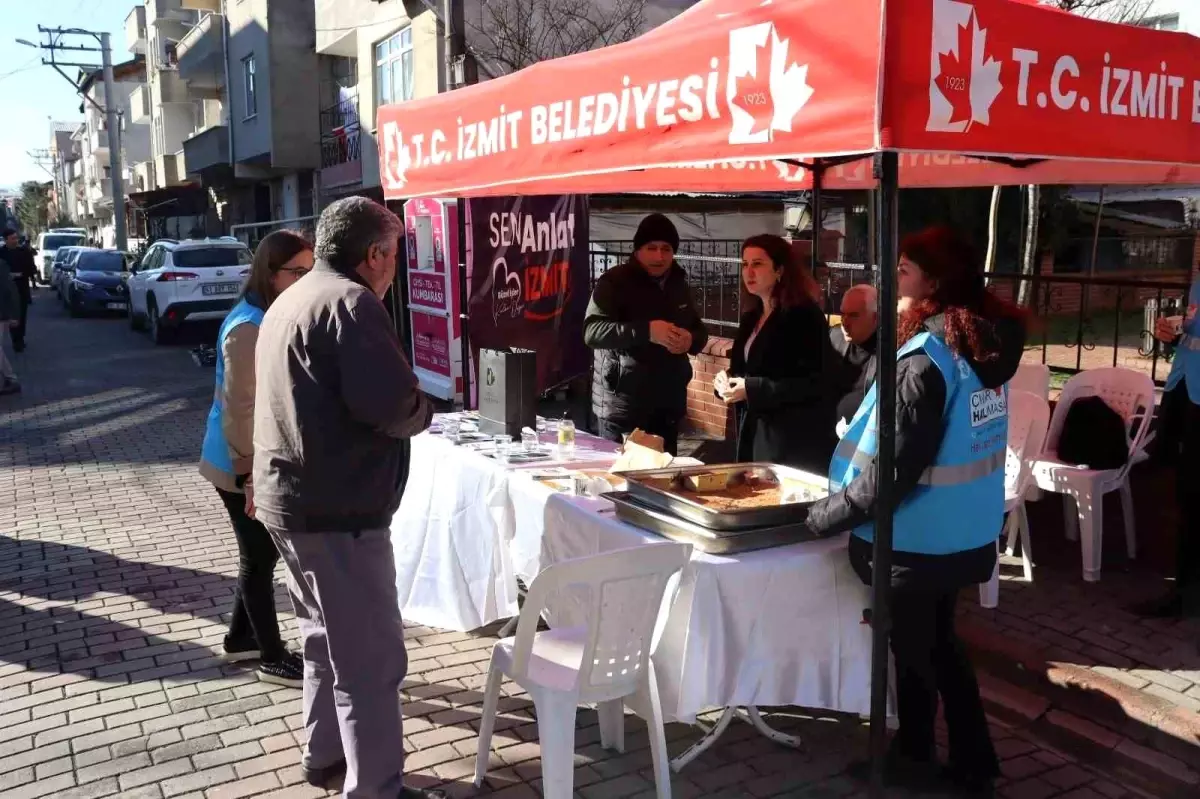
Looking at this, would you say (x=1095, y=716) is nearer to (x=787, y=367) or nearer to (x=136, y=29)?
(x=787, y=367)

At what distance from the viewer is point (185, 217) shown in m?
40.0

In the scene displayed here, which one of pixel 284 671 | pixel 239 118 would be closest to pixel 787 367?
pixel 284 671

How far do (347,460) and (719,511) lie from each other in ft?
3.79

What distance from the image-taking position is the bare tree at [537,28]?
47.4 ft

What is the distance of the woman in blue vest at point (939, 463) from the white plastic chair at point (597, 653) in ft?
1.89

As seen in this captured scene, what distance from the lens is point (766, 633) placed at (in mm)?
3238

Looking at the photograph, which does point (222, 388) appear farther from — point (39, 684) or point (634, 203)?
point (634, 203)

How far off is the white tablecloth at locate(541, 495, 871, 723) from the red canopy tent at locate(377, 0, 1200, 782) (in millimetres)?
253

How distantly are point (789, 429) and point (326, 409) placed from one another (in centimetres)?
216

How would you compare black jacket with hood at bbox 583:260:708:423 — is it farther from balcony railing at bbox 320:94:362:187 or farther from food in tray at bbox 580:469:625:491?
balcony railing at bbox 320:94:362:187

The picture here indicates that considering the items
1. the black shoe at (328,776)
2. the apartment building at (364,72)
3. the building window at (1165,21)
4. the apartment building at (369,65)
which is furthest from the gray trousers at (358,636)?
the apartment building at (364,72)

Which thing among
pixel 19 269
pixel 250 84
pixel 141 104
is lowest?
pixel 19 269

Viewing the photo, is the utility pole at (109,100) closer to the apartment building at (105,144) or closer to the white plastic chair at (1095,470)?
the apartment building at (105,144)

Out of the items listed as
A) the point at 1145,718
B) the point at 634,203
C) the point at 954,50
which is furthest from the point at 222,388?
the point at 634,203
